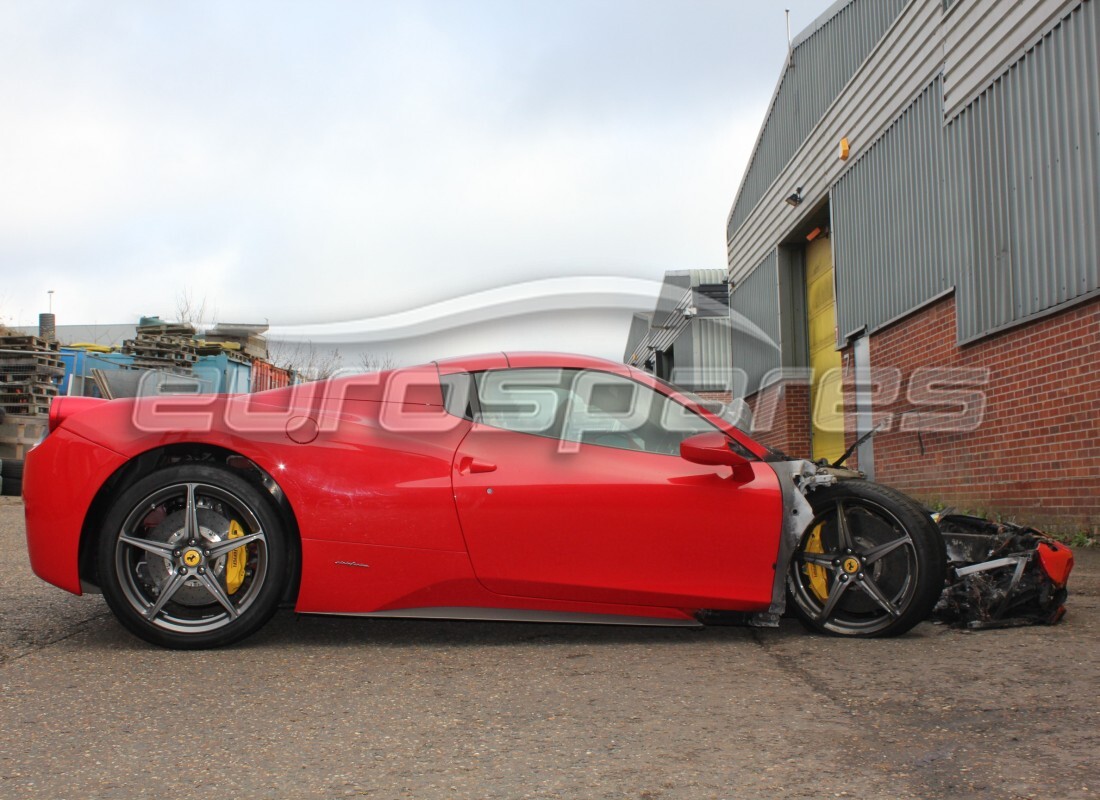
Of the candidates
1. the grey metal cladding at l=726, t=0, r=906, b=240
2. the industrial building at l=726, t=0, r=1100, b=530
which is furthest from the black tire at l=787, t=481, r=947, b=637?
the grey metal cladding at l=726, t=0, r=906, b=240

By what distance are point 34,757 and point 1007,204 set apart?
9004 millimetres

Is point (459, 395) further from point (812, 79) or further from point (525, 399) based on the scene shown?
point (812, 79)

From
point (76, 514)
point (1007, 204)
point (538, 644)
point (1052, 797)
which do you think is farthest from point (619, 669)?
point (1007, 204)

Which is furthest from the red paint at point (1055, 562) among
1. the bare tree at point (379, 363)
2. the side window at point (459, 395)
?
the bare tree at point (379, 363)

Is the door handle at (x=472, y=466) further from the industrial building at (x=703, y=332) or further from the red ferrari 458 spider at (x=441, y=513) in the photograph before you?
the industrial building at (x=703, y=332)

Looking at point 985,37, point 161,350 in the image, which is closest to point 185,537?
point 985,37

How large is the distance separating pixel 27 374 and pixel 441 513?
13160 mm

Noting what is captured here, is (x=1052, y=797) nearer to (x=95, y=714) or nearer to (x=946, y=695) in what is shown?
(x=946, y=695)

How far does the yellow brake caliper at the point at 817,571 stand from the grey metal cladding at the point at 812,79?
9.68 m

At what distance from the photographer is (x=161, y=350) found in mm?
16172

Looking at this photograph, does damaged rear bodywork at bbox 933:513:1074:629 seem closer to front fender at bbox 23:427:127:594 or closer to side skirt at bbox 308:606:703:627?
side skirt at bbox 308:606:703:627

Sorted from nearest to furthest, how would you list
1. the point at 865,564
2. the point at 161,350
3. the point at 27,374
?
the point at 865,564
the point at 27,374
the point at 161,350

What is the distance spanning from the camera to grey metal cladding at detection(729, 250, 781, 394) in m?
18.5

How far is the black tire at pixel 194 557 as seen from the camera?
13.5 ft
